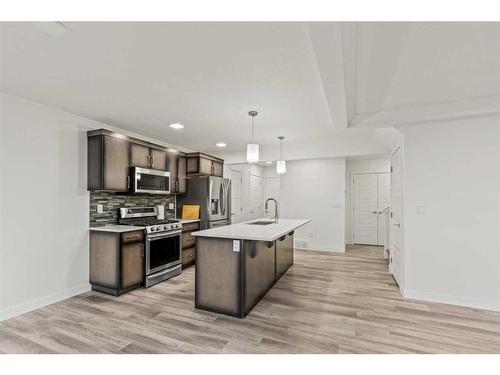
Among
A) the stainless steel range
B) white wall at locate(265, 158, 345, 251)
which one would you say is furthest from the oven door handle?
white wall at locate(265, 158, 345, 251)

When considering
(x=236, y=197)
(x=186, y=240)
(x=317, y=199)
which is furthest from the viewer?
(x=236, y=197)

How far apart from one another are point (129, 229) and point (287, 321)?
88.6 inches

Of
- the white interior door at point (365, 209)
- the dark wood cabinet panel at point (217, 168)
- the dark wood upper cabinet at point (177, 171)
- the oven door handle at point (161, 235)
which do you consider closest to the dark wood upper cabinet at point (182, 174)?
the dark wood upper cabinet at point (177, 171)

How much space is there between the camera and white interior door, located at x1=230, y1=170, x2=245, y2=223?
6434 mm

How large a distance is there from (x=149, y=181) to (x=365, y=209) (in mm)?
5474

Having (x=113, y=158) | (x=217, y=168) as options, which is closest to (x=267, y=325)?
(x=113, y=158)

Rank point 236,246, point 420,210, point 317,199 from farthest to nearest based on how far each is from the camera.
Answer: point 317,199
point 420,210
point 236,246

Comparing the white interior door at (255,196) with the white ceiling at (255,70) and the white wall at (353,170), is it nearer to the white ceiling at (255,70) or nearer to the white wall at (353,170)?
the white wall at (353,170)

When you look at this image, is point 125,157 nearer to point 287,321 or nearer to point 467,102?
point 287,321

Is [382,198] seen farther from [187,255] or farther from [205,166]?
[187,255]

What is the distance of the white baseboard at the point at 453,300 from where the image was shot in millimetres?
2760

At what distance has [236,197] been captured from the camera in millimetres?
6574

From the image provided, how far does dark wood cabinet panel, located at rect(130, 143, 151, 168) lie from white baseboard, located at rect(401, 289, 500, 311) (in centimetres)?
403
